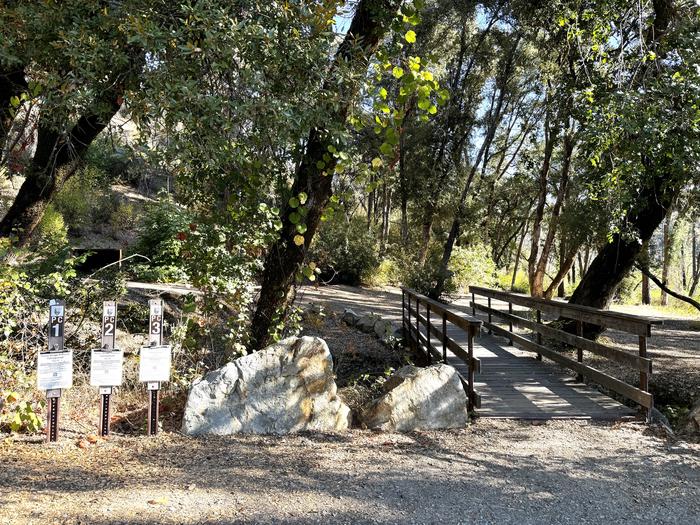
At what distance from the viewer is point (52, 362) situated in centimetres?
516

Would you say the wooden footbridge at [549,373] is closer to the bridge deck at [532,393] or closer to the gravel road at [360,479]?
the bridge deck at [532,393]

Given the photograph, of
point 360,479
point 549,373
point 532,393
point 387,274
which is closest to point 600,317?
point 532,393

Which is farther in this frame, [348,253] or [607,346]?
[348,253]

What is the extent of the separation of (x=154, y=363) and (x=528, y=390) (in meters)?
4.56

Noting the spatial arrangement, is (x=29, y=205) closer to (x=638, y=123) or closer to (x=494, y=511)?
(x=494, y=511)

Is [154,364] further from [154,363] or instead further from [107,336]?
[107,336]

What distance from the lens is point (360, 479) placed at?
4395 millimetres

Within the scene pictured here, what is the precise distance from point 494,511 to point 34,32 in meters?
5.51

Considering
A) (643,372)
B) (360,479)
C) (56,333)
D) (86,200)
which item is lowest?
(360,479)

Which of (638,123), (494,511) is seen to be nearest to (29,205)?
(494,511)

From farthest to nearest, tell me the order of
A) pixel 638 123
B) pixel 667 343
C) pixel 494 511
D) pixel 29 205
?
pixel 667 343 → pixel 29 205 → pixel 638 123 → pixel 494 511

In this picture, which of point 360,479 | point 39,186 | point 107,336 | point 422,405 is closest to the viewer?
point 360,479

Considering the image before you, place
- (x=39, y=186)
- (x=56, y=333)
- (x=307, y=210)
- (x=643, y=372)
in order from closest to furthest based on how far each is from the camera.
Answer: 1. (x=56, y=333)
2. (x=643, y=372)
3. (x=307, y=210)
4. (x=39, y=186)

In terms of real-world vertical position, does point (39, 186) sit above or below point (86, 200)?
below
